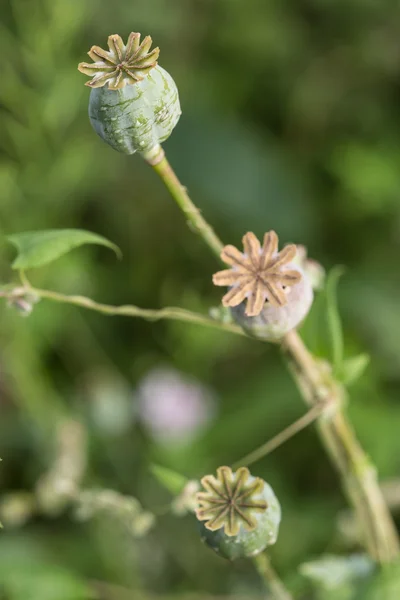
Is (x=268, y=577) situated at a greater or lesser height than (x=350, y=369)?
lesser

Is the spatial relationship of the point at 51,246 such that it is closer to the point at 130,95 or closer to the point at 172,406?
the point at 130,95

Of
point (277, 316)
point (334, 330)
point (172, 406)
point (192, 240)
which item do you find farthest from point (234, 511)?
point (192, 240)

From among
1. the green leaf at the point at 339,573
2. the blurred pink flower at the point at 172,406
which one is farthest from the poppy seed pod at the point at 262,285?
the blurred pink flower at the point at 172,406

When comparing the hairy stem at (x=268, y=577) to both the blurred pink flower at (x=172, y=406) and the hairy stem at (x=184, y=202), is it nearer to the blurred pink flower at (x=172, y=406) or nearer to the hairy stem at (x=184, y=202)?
the hairy stem at (x=184, y=202)

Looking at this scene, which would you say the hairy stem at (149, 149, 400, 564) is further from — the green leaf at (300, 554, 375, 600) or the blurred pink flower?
the blurred pink flower

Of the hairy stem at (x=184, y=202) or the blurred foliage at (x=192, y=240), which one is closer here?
the hairy stem at (x=184, y=202)

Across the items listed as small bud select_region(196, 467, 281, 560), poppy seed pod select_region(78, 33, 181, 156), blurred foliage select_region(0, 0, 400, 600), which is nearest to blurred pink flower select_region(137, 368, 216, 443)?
blurred foliage select_region(0, 0, 400, 600)

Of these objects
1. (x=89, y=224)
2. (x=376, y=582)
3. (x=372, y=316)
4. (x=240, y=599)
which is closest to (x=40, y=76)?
(x=89, y=224)
